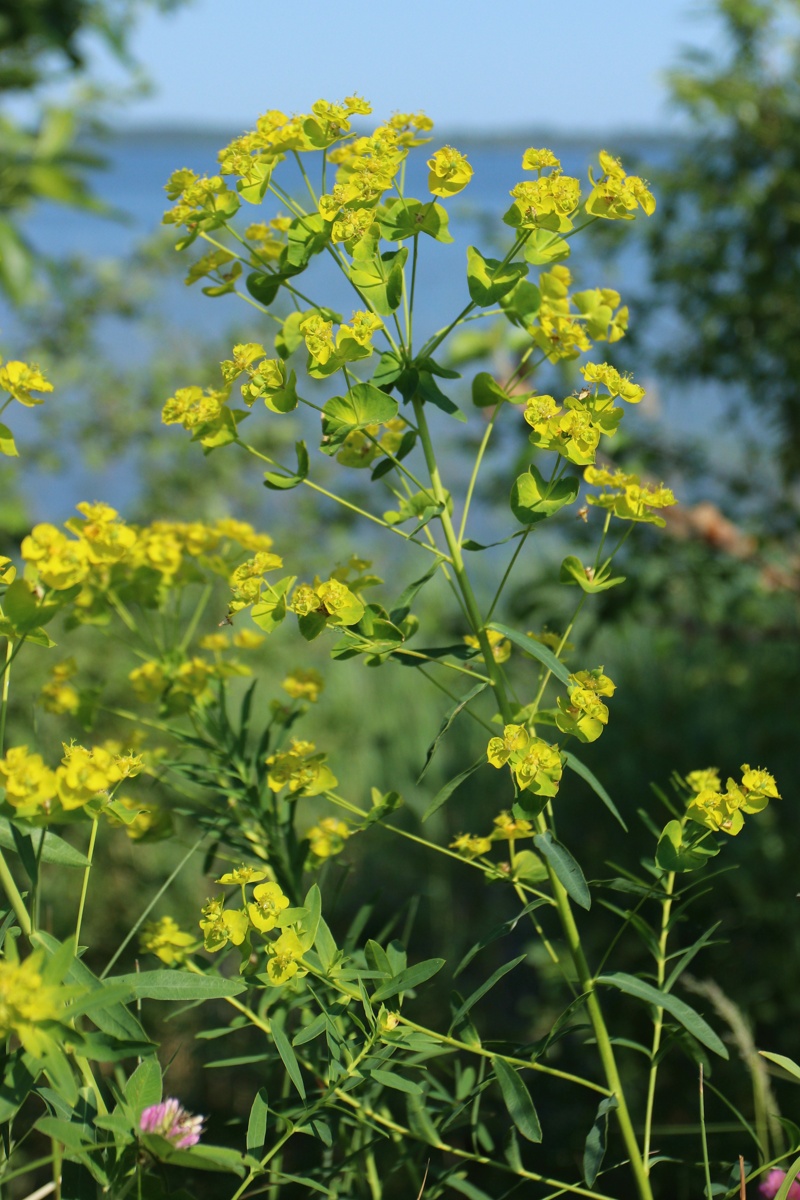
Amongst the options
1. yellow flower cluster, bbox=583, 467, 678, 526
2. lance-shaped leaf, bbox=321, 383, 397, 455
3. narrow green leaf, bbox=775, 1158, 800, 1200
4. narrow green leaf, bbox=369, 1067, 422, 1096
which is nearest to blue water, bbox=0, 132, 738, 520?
lance-shaped leaf, bbox=321, 383, 397, 455

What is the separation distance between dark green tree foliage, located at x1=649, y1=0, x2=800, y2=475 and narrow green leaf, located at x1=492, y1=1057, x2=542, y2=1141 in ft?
6.92

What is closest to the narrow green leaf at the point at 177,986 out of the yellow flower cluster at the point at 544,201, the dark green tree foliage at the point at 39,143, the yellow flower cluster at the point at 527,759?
the yellow flower cluster at the point at 527,759

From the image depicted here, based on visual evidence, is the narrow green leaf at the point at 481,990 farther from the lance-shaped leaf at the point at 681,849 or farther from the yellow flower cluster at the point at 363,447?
the yellow flower cluster at the point at 363,447

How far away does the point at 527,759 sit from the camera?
73 centimetres

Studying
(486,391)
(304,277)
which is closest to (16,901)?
(486,391)

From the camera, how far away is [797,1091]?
2.01 meters

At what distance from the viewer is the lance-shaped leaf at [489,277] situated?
0.80 meters

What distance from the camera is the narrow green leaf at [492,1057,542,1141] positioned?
73cm

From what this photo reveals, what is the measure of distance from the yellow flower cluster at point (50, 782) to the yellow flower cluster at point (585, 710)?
12.0 inches

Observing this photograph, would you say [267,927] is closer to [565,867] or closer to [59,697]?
[565,867]

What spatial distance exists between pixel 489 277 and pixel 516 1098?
57cm

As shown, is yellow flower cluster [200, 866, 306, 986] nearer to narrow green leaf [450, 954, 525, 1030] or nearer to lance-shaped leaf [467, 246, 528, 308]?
narrow green leaf [450, 954, 525, 1030]

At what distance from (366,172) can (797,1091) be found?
73.5 inches

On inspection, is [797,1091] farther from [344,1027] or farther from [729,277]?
[729,277]
